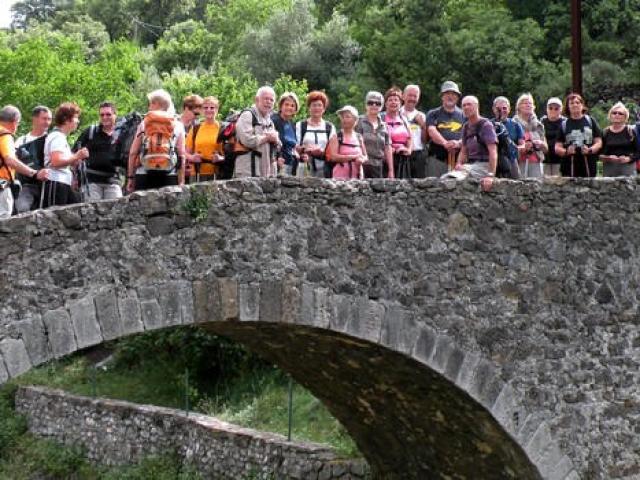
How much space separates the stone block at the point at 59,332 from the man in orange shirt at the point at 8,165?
88cm

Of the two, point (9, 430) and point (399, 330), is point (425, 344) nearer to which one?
point (399, 330)

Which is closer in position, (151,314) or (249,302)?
(151,314)

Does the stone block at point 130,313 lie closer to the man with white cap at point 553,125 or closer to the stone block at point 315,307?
the stone block at point 315,307

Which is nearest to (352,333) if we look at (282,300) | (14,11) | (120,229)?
(282,300)

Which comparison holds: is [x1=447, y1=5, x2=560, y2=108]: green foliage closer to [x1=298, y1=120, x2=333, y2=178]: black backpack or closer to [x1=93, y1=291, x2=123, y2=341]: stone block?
[x1=298, y1=120, x2=333, y2=178]: black backpack

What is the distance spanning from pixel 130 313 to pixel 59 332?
0.62 metres

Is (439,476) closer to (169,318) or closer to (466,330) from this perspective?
(466,330)

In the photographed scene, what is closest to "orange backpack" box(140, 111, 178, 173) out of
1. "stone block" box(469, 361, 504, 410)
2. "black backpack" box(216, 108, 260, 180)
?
"black backpack" box(216, 108, 260, 180)

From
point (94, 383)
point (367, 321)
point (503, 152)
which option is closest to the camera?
point (367, 321)

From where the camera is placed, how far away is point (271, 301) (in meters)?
10.9

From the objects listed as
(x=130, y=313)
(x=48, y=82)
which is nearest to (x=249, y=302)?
(x=130, y=313)

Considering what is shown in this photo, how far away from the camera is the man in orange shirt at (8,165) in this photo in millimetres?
10133

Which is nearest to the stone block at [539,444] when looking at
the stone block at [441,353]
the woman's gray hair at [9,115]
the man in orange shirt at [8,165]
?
the stone block at [441,353]

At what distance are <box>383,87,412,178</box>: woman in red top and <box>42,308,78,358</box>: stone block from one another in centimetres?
384
